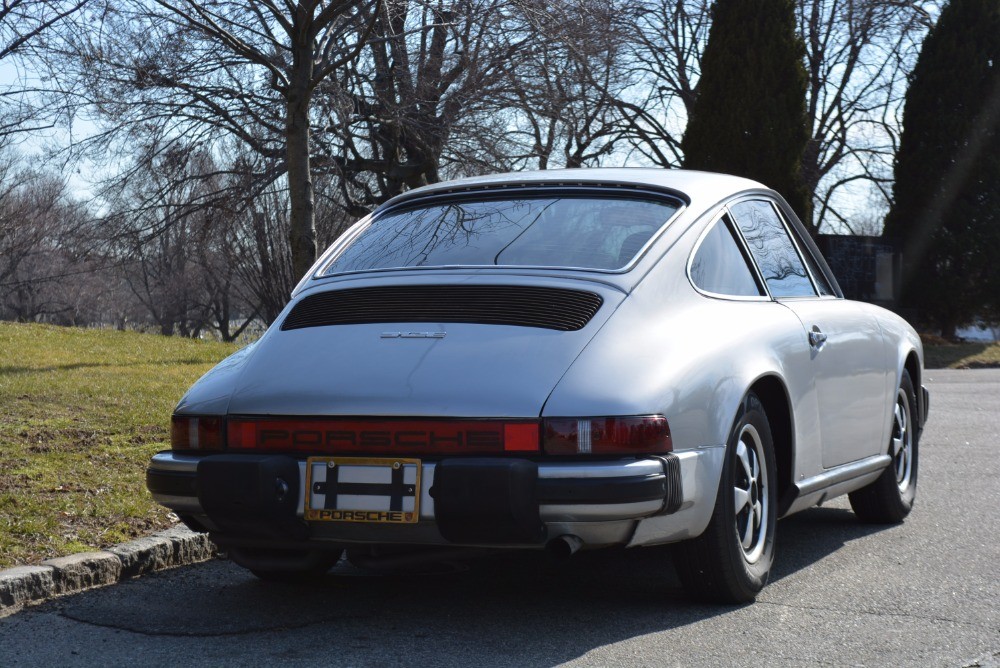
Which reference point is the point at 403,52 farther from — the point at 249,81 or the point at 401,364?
the point at 401,364

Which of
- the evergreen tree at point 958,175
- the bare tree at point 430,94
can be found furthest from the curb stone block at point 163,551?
the evergreen tree at point 958,175

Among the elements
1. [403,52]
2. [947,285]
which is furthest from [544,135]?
Answer: [947,285]

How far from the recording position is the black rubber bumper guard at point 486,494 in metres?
3.56

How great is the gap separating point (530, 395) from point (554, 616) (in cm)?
95

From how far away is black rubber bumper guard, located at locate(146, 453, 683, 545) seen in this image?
11.7ft

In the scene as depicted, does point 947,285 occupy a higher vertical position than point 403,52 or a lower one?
lower

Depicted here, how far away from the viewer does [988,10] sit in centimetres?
2577

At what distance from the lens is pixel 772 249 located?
5.39 meters

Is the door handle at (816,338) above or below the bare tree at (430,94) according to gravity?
below

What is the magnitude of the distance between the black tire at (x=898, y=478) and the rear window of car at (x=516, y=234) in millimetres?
2137

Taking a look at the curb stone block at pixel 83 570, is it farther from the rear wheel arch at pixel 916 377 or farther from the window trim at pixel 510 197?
the rear wheel arch at pixel 916 377

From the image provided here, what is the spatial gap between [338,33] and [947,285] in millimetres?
17804

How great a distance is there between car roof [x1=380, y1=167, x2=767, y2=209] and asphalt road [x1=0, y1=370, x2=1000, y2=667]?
157cm

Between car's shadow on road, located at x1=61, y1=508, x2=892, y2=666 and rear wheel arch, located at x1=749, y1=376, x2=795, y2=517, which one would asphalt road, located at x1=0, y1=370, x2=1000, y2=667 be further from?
rear wheel arch, located at x1=749, y1=376, x2=795, y2=517
